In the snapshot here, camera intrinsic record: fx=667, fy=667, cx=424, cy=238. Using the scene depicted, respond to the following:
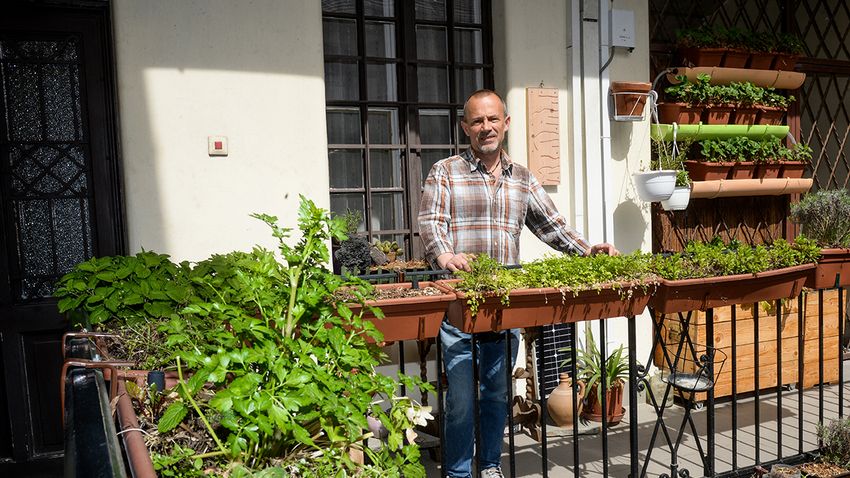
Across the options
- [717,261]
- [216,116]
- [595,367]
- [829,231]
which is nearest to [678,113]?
[829,231]

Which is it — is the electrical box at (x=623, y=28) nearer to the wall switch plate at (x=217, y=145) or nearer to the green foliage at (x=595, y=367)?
the green foliage at (x=595, y=367)

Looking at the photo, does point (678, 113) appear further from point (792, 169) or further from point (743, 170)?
point (792, 169)

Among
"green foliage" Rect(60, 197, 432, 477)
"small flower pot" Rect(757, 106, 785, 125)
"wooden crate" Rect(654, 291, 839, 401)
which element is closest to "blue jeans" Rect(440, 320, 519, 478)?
"green foliage" Rect(60, 197, 432, 477)

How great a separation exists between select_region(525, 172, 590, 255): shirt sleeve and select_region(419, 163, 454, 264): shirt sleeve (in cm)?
49

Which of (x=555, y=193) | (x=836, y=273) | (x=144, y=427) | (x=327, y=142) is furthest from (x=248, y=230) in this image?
(x=836, y=273)

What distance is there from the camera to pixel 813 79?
6965 mm

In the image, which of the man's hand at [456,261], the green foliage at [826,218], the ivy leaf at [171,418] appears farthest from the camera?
the green foliage at [826,218]

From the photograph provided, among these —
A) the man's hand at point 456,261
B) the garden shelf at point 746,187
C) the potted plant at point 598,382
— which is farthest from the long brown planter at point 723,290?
the garden shelf at point 746,187

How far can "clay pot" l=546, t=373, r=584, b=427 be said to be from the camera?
4953 mm

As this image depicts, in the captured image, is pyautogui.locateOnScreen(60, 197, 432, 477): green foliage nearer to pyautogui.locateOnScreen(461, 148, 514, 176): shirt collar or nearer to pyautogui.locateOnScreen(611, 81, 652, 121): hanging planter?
pyautogui.locateOnScreen(461, 148, 514, 176): shirt collar

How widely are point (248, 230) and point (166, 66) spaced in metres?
1.16

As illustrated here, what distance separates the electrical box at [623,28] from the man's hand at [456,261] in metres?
3.19

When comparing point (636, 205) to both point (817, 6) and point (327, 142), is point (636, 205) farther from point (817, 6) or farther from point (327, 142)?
point (817, 6)

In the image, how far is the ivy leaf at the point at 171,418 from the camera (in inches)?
54.3
